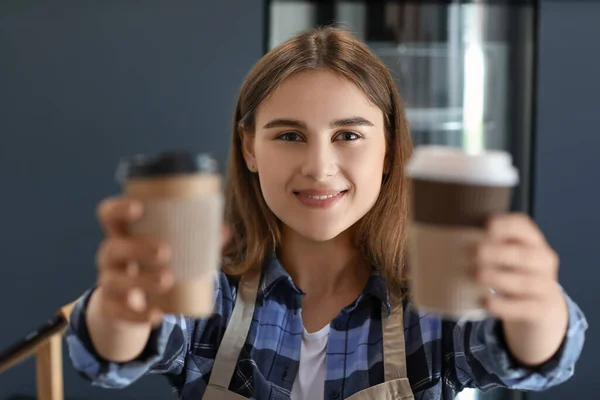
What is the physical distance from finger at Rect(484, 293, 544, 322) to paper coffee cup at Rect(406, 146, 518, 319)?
1cm

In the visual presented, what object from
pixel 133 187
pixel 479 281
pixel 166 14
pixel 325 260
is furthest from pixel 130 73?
pixel 479 281

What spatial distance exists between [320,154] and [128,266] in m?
0.47

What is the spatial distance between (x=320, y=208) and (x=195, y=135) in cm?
113

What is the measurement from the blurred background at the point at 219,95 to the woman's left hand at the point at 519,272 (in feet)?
4.73

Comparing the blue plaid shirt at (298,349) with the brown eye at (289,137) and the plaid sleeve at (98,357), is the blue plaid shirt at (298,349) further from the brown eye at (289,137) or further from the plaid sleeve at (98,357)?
the brown eye at (289,137)

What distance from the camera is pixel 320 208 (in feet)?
4.01

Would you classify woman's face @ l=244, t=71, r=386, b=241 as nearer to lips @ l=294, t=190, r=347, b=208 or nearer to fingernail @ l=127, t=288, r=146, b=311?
lips @ l=294, t=190, r=347, b=208

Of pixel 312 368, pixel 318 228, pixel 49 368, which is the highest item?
pixel 318 228

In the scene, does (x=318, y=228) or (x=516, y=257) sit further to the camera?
(x=318, y=228)

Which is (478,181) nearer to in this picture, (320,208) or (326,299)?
(320,208)

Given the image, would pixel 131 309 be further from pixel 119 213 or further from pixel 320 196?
pixel 320 196

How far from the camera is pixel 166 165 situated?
76cm

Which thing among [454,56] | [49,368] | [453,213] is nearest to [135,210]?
[453,213]

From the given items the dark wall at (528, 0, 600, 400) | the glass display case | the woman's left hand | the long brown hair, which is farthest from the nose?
the dark wall at (528, 0, 600, 400)
